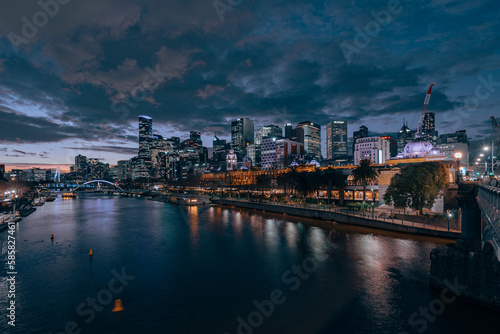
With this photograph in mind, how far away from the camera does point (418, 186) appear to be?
1965 inches

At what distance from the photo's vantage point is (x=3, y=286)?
1037 inches

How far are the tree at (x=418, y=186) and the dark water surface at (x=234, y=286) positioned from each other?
9.36m

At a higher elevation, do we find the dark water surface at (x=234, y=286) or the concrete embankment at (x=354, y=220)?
the concrete embankment at (x=354, y=220)

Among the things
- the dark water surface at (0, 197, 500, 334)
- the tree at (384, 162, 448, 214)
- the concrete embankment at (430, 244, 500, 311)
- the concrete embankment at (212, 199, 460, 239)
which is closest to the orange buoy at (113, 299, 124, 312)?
the dark water surface at (0, 197, 500, 334)

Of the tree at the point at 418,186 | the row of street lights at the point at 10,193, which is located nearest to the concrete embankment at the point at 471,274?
the tree at the point at 418,186

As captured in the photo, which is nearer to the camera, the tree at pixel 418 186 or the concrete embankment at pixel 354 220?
the concrete embankment at pixel 354 220

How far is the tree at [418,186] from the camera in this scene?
49281 mm

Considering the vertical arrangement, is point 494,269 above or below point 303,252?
above

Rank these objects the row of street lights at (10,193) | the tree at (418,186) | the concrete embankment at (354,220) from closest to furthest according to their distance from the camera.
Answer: the concrete embankment at (354,220)
the tree at (418,186)
the row of street lights at (10,193)

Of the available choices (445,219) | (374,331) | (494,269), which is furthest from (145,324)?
(445,219)

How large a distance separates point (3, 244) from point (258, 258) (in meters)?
42.4

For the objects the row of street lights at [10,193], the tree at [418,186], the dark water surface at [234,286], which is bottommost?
the dark water surface at [234,286]

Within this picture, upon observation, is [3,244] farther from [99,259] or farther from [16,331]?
[16,331]

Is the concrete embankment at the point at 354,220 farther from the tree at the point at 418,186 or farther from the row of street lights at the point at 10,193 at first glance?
the row of street lights at the point at 10,193
